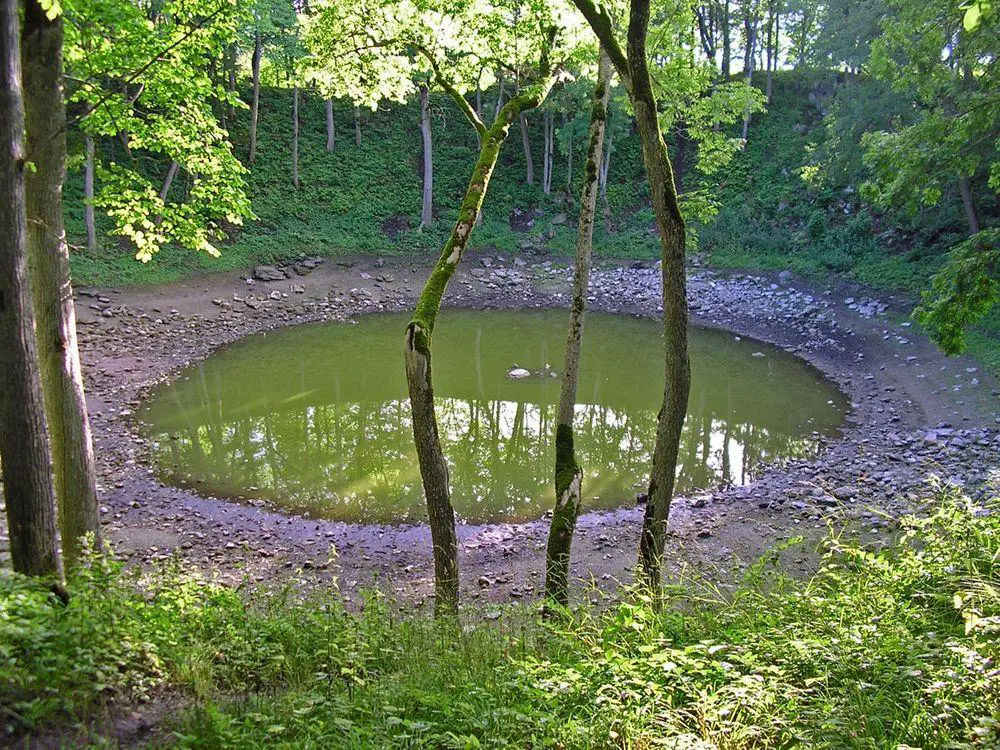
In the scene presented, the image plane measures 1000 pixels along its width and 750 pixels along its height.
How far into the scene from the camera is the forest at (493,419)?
3.45 m

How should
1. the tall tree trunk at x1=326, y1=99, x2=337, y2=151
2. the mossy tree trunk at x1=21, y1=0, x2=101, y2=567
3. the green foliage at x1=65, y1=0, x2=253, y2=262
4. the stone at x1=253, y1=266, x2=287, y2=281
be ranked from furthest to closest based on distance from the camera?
the tall tree trunk at x1=326, y1=99, x2=337, y2=151
the stone at x1=253, y1=266, x2=287, y2=281
the green foliage at x1=65, y1=0, x2=253, y2=262
the mossy tree trunk at x1=21, y1=0, x2=101, y2=567

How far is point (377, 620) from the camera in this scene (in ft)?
16.6

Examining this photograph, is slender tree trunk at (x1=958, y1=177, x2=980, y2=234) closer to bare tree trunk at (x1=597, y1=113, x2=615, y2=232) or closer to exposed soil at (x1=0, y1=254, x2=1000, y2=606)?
exposed soil at (x1=0, y1=254, x2=1000, y2=606)

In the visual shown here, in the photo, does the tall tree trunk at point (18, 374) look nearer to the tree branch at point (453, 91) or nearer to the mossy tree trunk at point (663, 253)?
the tree branch at point (453, 91)

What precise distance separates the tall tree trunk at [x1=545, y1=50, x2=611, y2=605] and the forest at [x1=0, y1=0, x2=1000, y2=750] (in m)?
0.05

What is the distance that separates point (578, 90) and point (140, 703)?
2430 centimetres

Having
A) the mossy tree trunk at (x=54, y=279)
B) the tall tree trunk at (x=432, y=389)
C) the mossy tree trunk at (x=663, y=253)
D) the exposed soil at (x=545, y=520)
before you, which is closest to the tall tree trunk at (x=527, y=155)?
the exposed soil at (x=545, y=520)

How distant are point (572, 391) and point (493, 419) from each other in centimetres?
753

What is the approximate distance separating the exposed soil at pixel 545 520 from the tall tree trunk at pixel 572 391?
4.24 ft

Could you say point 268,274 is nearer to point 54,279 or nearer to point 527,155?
point 527,155

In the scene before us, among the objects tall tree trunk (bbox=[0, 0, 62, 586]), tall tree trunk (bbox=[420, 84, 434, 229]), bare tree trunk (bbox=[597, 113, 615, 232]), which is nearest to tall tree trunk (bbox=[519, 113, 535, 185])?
bare tree trunk (bbox=[597, 113, 615, 232])

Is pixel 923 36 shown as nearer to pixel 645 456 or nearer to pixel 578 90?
pixel 645 456

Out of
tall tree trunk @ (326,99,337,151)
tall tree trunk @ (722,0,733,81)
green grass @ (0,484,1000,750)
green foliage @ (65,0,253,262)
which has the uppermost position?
tall tree trunk @ (722,0,733,81)

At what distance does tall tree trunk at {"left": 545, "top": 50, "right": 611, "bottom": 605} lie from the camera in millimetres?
6555
